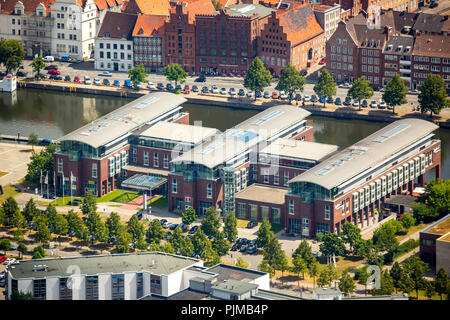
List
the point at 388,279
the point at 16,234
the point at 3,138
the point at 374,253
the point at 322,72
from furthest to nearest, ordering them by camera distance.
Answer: the point at 322,72
the point at 3,138
the point at 16,234
the point at 374,253
the point at 388,279

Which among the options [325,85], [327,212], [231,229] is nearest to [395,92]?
[325,85]

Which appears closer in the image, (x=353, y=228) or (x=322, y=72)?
(x=353, y=228)

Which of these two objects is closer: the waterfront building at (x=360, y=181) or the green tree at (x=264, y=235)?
the green tree at (x=264, y=235)

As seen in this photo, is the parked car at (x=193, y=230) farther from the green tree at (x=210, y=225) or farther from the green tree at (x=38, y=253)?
the green tree at (x=38, y=253)

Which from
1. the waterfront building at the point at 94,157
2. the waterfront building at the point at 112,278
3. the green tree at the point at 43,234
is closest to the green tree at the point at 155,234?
the green tree at the point at 43,234

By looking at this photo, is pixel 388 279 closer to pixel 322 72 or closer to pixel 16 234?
pixel 16 234

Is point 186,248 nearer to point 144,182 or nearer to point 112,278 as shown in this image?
point 112,278

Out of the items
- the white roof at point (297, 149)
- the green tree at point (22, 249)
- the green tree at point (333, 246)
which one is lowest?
the green tree at point (22, 249)

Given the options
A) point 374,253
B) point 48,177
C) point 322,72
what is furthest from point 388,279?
point 322,72
